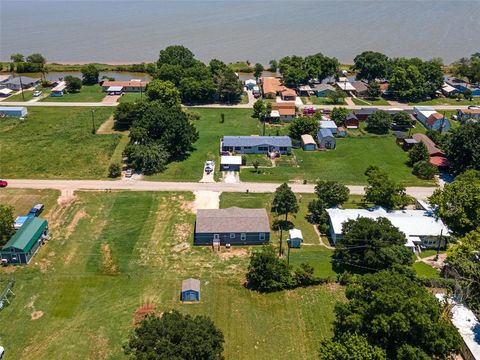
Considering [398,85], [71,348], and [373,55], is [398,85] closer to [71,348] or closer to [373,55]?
[373,55]

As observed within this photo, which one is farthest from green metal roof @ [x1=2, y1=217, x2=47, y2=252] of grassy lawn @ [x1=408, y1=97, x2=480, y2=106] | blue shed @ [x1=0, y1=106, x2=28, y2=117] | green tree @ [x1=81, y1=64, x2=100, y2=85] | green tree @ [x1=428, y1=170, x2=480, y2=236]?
grassy lawn @ [x1=408, y1=97, x2=480, y2=106]

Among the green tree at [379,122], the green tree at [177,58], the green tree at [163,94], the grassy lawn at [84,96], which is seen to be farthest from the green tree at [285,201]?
the green tree at [177,58]

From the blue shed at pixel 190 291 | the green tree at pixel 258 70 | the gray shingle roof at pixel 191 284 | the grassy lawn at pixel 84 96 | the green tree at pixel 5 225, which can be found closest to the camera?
the blue shed at pixel 190 291

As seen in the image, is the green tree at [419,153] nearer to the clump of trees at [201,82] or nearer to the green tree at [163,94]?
the clump of trees at [201,82]

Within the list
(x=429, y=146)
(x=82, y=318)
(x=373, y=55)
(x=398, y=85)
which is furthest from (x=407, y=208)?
(x=373, y=55)

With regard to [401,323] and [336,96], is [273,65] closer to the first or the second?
[336,96]

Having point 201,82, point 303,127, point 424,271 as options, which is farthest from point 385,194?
point 201,82

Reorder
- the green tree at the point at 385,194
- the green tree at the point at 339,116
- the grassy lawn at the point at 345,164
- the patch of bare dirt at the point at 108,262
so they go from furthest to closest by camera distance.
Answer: the green tree at the point at 339,116 → the grassy lawn at the point at 345,164 → the green tree at the point at 385,194 → the patch of bare dirt at the point at 108,262
